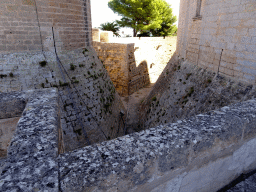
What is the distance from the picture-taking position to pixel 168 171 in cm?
136

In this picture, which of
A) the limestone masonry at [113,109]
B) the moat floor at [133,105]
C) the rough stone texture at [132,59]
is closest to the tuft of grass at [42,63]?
the limestone masonry at [113,109]

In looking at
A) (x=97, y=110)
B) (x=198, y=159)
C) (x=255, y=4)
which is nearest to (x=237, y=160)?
(x=198, y=159)

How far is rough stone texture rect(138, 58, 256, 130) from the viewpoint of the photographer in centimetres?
436

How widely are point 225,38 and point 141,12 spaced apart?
18691 millimetres

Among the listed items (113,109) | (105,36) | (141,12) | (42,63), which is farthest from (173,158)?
(141,12)

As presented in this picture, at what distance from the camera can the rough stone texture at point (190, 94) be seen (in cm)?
436

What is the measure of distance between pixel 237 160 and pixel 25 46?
226 inches

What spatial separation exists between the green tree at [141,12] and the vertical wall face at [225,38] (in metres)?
16.0

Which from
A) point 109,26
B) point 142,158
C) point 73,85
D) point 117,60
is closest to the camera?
point 142,158

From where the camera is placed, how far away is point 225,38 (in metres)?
4.71

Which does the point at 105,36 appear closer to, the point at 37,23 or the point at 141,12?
the point at 37,23

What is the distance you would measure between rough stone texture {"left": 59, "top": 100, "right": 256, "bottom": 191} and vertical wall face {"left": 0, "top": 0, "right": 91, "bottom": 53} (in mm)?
5004

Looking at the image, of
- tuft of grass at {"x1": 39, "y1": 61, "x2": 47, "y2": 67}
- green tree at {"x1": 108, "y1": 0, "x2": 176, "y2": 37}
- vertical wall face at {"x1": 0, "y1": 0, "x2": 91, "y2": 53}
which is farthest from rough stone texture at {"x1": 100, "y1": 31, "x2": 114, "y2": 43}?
green tree at {"x1": 108, "y1": 0, "x2": 176, "y2": 37}

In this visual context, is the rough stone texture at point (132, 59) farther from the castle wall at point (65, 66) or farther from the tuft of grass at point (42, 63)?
the tuft of grass at point (42, 63)
